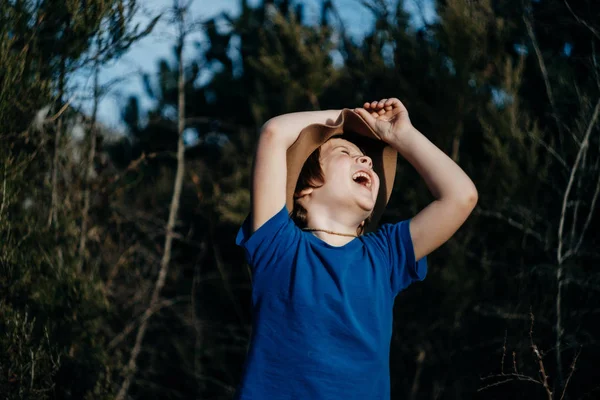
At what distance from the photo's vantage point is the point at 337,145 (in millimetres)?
2447

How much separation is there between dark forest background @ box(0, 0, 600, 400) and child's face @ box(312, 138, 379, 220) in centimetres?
78

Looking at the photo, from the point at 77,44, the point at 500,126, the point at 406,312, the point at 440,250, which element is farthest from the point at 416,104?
the point at 77,44

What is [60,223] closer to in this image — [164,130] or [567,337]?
[567,337]

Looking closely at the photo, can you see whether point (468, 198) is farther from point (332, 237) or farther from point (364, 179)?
point (332, 237)

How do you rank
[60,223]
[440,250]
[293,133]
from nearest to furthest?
[293,133] < [60,223] < [440,250]

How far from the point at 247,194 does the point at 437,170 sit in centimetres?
470

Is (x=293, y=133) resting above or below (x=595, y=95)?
below

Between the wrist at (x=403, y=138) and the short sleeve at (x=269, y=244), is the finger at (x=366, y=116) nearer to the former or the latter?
the wrist at (x=403, y=138)

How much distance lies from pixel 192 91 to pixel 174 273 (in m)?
2.83

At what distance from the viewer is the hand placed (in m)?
2.41

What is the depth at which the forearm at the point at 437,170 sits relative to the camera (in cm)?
227

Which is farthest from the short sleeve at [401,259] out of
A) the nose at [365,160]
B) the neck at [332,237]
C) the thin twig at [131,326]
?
the thin twig at [131,326]

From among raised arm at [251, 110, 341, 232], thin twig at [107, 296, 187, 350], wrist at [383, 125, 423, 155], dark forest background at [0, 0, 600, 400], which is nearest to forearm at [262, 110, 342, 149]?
raised arm at [251, 110, 341, 232]

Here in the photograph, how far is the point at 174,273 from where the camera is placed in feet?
24.2
